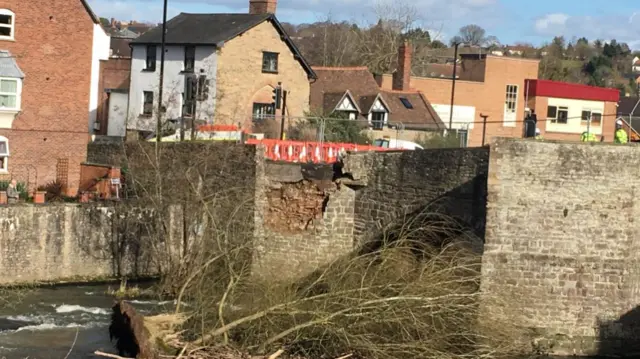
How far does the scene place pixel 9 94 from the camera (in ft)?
123

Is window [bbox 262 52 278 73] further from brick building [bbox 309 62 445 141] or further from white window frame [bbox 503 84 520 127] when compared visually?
white window frame [bbox 503 84 520 127]

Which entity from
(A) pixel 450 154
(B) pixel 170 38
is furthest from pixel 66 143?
(A) pixel 450 154

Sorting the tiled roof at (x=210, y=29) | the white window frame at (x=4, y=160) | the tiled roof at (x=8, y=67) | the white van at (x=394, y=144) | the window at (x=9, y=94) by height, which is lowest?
the white window frame at (x=4, y=160)

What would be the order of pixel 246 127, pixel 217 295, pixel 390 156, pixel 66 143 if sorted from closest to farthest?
1. pixel 217 295
2. pixel 390 156
3. pixel 66 143
4. pixel 246 127

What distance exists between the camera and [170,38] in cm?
5134

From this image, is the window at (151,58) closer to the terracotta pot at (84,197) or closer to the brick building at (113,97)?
the brick building at (113,97)

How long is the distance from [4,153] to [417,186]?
16.3 m

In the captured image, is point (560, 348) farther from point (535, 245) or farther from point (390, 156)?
point (390, 156)

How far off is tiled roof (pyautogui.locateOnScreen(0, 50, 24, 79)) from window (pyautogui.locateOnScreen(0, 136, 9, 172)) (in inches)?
84.7

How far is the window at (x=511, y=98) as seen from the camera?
203ft

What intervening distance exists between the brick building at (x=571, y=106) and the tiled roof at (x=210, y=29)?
10917 millimetres

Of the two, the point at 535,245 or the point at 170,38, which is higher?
the point at 170,38

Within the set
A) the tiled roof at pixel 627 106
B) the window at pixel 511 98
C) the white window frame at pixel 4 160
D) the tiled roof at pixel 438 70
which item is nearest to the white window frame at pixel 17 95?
the white window frame at pixel 4 160

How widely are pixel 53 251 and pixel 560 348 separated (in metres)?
15.3
